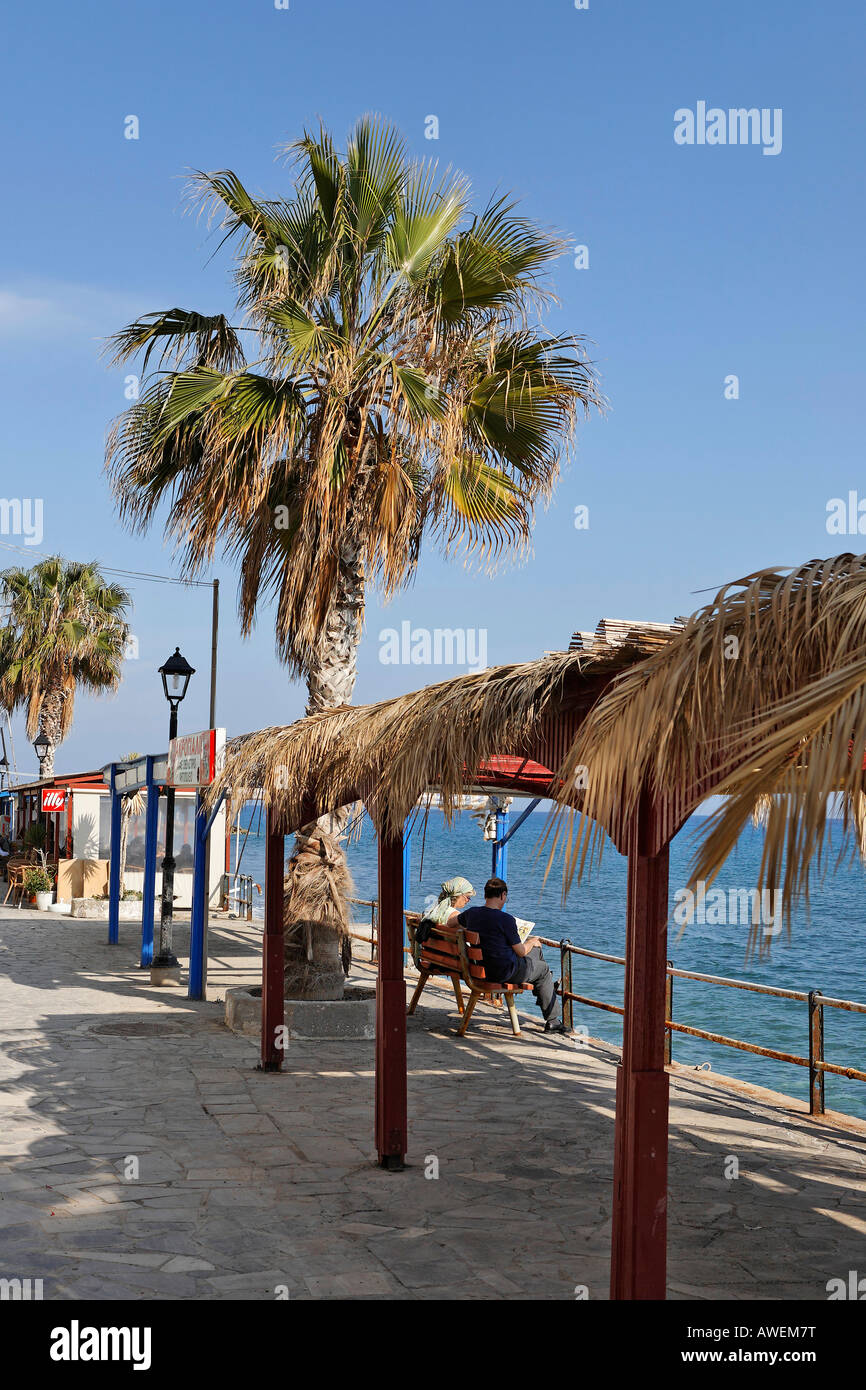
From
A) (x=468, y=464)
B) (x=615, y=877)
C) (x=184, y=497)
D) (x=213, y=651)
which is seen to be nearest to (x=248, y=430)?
(x=184, y=497)

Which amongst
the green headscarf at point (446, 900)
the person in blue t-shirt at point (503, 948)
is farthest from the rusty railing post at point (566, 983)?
the green headscarf at point (446, 900)

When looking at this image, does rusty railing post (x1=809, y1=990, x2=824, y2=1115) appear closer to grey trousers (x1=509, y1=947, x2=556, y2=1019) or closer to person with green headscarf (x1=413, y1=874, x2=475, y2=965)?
grey trousers (x1=509, y1=947, x2=556, y2=1019)

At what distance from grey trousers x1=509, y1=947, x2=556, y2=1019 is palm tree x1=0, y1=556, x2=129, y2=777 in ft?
84.7

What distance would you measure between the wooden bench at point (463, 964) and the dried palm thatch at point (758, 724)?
6678mm

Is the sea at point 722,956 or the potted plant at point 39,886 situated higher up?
the potted plant at point 39,886

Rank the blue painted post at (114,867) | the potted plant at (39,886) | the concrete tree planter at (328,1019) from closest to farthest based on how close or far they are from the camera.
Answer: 1. the concrete tree planter at (328,1019)
2. the blue painted post at (114,867)
3. the potted plant at (39,886)

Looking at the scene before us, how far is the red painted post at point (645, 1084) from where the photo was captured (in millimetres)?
4457

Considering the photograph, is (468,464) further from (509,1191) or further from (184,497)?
(509,1191)

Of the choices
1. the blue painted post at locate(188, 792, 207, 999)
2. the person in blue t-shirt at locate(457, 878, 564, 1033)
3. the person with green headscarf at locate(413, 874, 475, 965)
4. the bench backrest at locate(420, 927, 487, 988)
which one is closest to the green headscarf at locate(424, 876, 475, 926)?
the person with green headscarf at locate(413, 874, 475, 965)

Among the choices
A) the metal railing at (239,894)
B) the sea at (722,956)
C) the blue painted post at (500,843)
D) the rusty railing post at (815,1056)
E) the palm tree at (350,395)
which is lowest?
the sea at (722,956)

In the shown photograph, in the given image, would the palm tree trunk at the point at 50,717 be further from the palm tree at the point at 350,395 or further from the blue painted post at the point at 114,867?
the palm tree at the point at 350,395

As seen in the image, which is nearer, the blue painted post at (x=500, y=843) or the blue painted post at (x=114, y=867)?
the blue painted post at (x=500, y=843)

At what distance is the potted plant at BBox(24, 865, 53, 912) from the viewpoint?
85.5 ft
